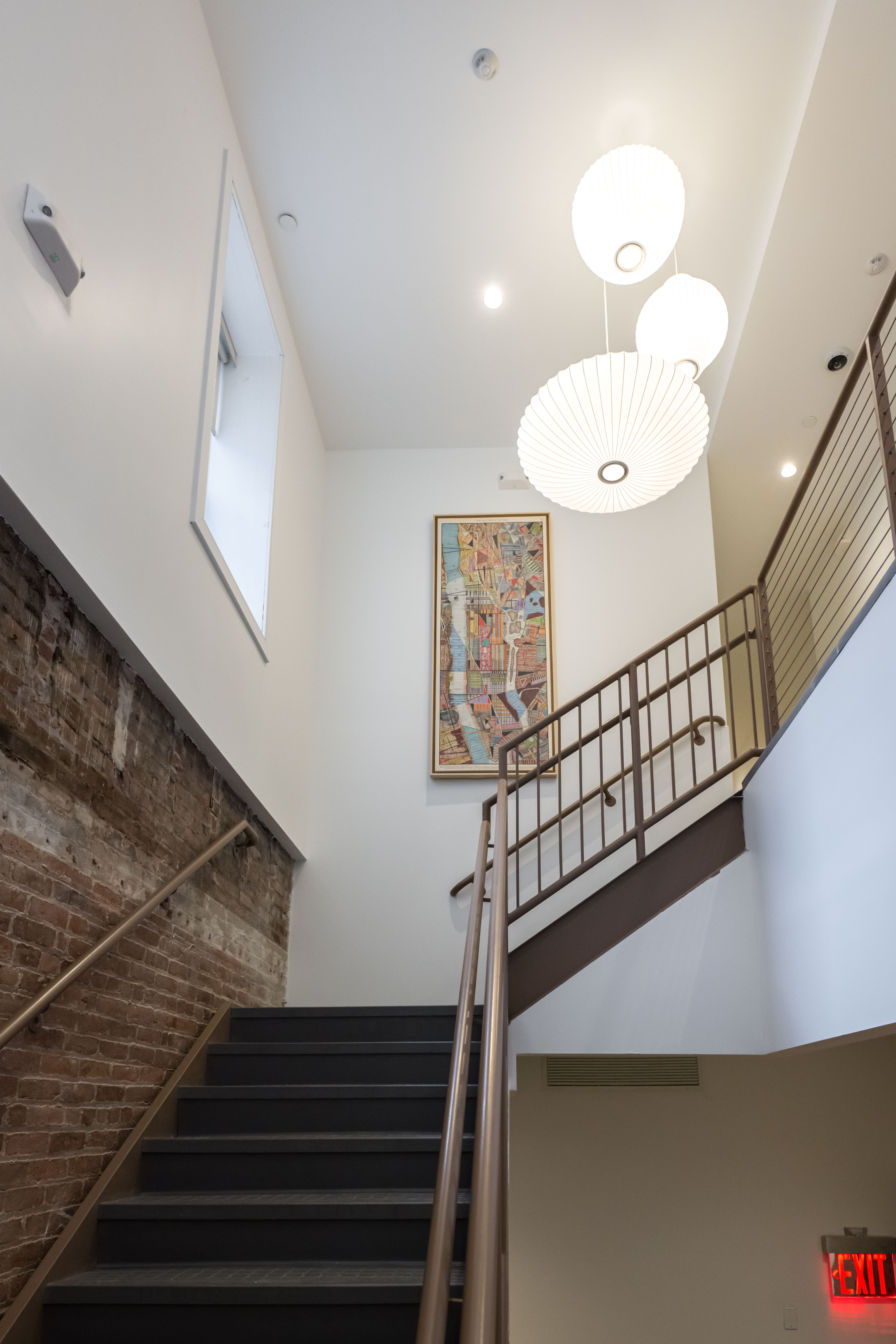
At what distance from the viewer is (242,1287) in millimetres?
2740

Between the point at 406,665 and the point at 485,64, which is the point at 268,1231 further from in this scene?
the point at 485,64

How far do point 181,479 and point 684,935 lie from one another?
320 centimetres

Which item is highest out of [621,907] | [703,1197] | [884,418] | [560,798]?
[884,418]

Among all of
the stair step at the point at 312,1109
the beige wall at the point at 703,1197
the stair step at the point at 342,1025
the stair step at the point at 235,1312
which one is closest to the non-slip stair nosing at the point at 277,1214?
the stair step at the point at 235,1312

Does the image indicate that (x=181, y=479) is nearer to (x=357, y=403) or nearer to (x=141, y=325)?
(x=141, y=325)

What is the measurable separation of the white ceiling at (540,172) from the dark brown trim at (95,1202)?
4427 mm

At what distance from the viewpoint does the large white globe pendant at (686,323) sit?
4492 mm

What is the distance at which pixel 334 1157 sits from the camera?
3492mm

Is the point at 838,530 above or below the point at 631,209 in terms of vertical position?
above

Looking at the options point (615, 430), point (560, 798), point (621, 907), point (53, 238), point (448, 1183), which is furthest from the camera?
point (560, 798)

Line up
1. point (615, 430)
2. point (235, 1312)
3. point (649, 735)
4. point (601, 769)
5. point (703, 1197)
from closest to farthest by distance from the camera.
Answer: point (235, 1312) < point (615, 430) < point (649, 735) < point (601, 769) < point (703, 1197)

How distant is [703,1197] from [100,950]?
4.98 meters

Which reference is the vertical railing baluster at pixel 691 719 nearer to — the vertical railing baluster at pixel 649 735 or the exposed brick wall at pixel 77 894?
the vertical railing baluster at pixel 649 735

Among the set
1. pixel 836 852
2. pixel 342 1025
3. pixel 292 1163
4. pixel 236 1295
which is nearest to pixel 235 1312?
pixel 236 1295
